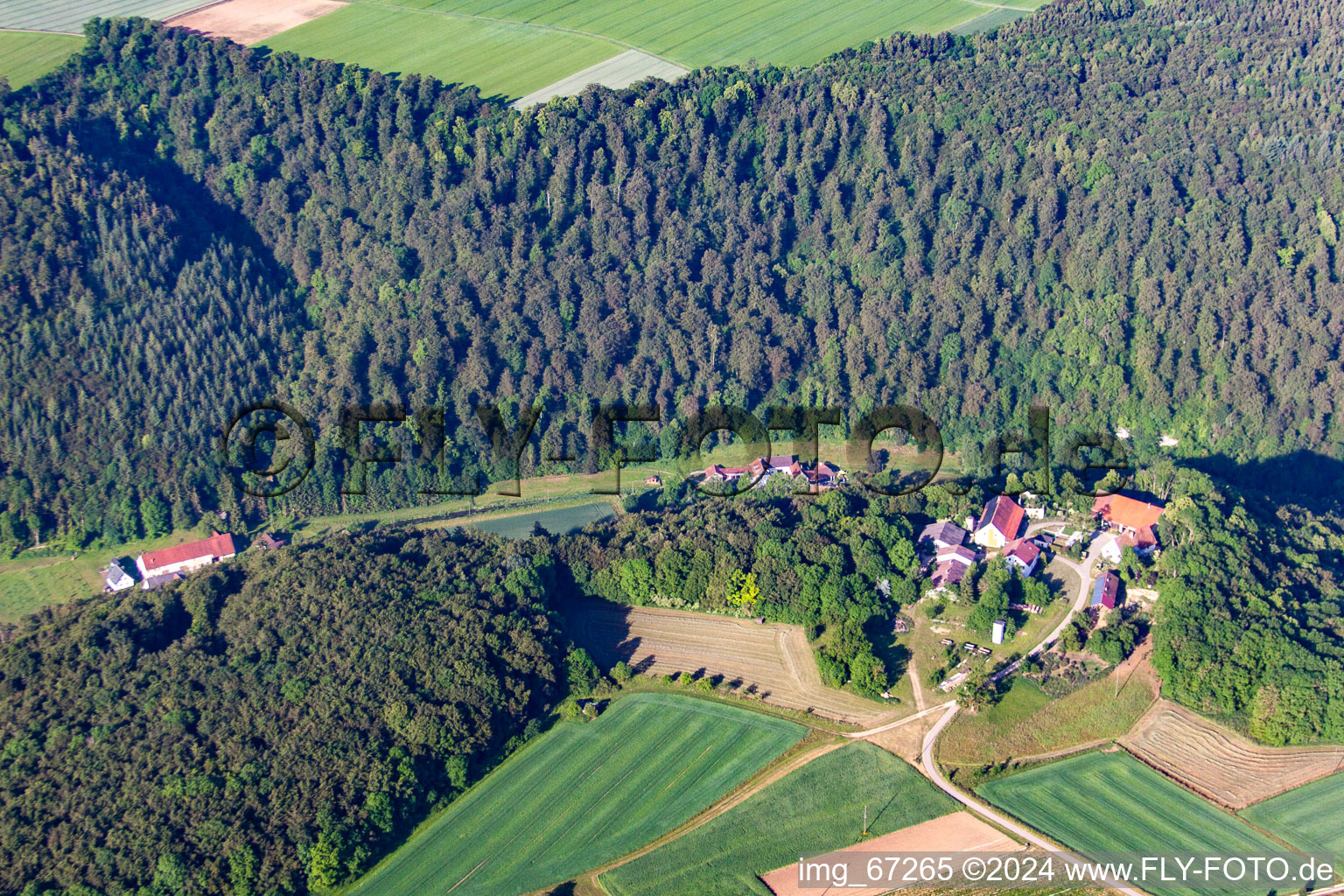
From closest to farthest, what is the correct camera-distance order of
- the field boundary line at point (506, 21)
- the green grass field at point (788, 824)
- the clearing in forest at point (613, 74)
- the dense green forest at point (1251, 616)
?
the green grass field at point (788, 824), the dense green forest at point (1251, 616), the clearing in forest at point (613, 74), the field boundary line at point (506, 21)

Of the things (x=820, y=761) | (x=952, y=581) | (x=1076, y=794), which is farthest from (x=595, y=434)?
(x=1076, y=794)

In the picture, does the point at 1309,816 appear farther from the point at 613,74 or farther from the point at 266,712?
the point at 613,74

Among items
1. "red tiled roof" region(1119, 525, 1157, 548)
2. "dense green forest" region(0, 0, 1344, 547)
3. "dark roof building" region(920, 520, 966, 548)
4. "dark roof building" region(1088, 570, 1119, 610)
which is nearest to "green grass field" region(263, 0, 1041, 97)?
"dense green forest" region(0, 0, 1344, 547)

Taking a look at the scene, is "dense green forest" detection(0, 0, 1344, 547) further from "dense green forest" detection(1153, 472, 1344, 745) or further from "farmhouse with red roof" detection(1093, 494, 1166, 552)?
"dense green forest" detection(1153, 472, 1344, 745)

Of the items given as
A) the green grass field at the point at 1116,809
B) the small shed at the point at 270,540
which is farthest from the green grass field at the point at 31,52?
the green grass field at the point at 1116,809

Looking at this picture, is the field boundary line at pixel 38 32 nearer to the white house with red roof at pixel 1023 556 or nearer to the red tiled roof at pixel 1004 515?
the red tiled roof at pixel 1004 515

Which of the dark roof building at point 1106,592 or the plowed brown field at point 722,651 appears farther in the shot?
the dark roof building at point 1106,592

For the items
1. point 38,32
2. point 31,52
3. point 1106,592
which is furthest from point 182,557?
point 38,32
